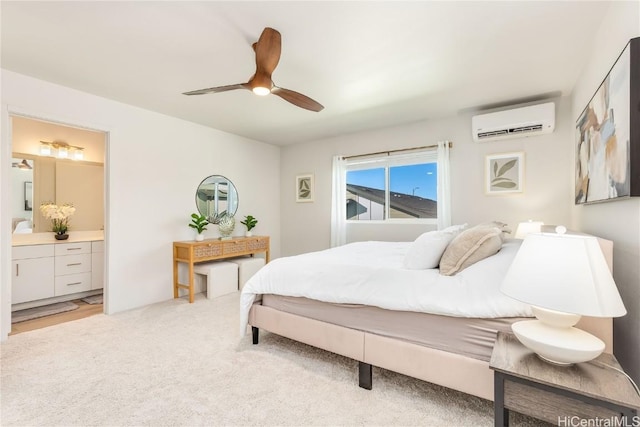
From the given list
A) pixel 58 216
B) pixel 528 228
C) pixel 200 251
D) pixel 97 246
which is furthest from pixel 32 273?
pixel 528 228

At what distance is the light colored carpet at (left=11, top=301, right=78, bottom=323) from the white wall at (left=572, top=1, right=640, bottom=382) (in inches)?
203

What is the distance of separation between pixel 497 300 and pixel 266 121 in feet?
11.6

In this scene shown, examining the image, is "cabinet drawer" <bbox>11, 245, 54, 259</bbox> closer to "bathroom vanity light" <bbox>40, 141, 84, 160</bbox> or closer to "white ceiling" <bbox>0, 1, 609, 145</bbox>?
"bathroom vanity light" <bbox>40, 141, 84, 160</bbox>

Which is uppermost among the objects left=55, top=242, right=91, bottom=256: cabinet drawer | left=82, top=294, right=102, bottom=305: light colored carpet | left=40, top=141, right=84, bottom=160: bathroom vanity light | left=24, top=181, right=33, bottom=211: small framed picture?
left=40, top=141, right=84, bottom=160: bathroom vanity light

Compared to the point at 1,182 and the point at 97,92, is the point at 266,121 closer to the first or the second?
the point at 97,92

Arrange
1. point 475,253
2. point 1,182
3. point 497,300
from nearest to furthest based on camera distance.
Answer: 1. point 497,300
2. point 475,253
3. point 1,182

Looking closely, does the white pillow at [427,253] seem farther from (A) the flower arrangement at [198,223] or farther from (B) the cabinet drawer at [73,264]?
(B) the cabinet drawer at [73,264]

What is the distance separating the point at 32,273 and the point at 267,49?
398cm

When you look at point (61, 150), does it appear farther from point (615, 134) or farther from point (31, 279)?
point (615, 134)

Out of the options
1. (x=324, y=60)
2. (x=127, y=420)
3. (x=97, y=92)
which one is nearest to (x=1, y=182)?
(x=97, y=92)

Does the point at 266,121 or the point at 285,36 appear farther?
the point at 266,121

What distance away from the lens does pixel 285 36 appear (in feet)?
6.77

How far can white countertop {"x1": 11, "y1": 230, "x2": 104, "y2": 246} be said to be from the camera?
358 cm

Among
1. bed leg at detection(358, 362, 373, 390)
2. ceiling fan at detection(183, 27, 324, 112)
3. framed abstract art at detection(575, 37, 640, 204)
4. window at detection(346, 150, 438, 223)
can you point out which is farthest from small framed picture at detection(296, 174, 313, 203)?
framed abstract art at detection(575, 37, 640, 204)
